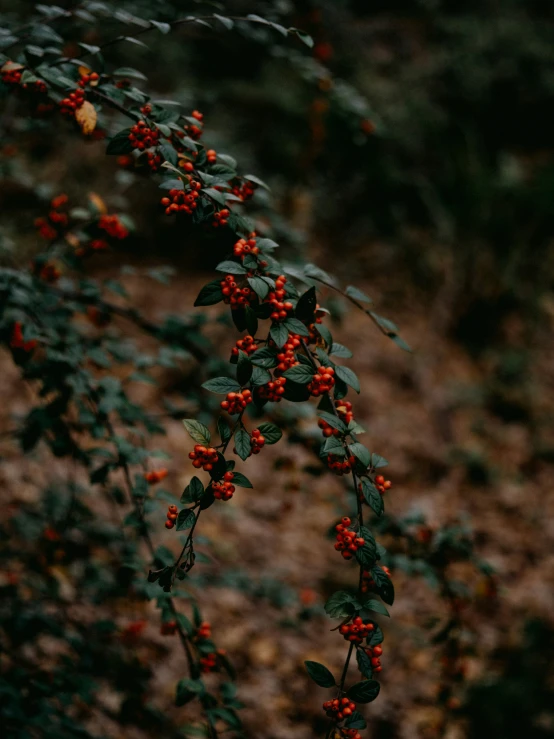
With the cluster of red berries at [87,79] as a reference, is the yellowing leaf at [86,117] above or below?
below

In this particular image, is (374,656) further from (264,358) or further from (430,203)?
(430,203)

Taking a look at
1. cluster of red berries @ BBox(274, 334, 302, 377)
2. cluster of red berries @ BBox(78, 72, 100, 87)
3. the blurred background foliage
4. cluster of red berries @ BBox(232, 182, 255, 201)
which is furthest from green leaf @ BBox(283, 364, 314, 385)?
the blurred background foliage

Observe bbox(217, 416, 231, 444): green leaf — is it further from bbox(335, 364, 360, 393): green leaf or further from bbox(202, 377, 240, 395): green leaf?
bbox(335, 364, 360, 393): green leaf

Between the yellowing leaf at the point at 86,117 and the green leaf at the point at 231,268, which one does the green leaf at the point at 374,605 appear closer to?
the green leaf at the point at 231,268

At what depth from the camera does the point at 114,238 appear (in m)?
1.48

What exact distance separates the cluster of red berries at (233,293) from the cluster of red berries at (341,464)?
0.94 feet

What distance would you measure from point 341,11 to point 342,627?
17.3 ft

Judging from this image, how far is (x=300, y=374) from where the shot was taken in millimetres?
851

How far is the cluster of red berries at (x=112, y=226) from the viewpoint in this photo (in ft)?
4.68

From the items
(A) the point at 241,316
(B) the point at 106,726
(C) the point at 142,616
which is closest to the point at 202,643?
(A) the point at 241,316

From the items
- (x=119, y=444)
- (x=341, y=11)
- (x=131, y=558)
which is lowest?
(x=131, y=558)

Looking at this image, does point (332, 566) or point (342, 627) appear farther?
point (332, 566)

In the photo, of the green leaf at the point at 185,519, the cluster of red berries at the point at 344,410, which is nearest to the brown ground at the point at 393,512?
the cluster of red berries at the point at 344,410

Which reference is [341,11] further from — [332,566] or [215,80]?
[332,566]
